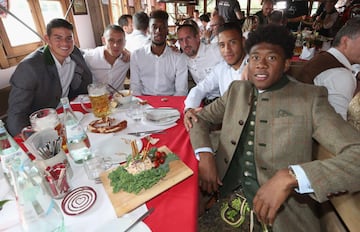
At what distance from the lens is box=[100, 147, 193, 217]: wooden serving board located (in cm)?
65

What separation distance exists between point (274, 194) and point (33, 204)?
75cm

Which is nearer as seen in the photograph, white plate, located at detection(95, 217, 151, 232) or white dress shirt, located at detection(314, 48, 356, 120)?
white plate, located at detection(95, 217, 151, 232)

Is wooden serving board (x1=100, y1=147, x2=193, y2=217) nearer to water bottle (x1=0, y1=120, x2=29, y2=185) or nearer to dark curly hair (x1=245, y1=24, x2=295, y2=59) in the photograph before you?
water bottle (x1=0, y1=120, x2=29, y2=185)

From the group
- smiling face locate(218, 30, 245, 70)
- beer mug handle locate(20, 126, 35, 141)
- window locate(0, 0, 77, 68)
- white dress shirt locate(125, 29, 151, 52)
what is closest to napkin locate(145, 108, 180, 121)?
beer mug handle locate(20, 126, 35, 141)

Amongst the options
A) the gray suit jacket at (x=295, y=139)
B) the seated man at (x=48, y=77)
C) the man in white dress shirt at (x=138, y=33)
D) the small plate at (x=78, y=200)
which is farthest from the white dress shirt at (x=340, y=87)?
the man in white dress shirt at (x=138, y=33)

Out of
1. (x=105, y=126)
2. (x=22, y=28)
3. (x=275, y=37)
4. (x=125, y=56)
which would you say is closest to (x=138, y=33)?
(x=125, y=56)

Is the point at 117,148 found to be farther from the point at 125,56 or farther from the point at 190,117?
the point at 125,56

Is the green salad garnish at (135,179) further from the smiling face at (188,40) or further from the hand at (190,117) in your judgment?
the smiling face at (188,40)

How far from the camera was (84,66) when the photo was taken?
76.7 inches

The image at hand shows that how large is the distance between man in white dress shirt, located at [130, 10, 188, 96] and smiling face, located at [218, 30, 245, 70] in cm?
62

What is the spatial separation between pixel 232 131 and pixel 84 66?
1.50 m

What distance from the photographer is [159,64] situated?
2.15 meters

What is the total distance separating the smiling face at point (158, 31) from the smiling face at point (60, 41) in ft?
2.47

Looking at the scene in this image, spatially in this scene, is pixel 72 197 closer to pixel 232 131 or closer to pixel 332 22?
pixel 232 131
